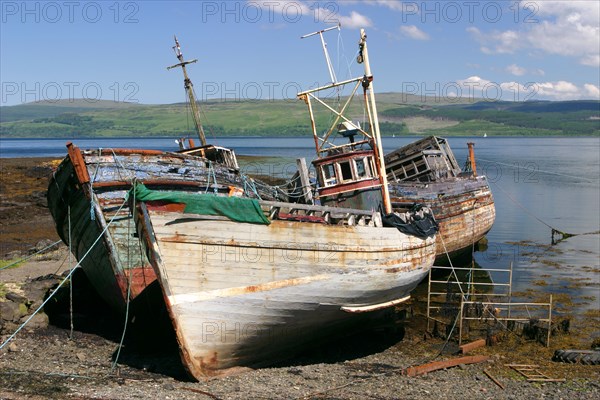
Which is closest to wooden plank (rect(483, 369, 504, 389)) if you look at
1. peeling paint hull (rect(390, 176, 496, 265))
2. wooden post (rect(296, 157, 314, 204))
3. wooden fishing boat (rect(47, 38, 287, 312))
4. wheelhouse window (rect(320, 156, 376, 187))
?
wheelhouse window (rect(320, 156, 376, 187))

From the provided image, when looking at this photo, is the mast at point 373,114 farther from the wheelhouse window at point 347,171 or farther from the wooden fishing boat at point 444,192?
the wooden fishing boat at point 444,192

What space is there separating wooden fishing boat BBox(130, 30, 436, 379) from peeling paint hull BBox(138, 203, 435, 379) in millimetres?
20

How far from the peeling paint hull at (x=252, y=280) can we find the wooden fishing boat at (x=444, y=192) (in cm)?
1116

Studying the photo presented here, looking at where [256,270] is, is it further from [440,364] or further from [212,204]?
[440,364]

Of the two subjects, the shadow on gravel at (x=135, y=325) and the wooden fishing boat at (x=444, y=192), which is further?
the wooden fishing boat at (x=444, y=192)

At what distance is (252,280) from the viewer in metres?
14.1

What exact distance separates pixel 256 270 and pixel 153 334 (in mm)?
4448

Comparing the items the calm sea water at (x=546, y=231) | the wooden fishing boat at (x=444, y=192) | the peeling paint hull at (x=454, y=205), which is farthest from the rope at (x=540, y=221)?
the peeling paint hull at (x=454, y=205)

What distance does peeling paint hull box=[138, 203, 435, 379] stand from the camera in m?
13.6

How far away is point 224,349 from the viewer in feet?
46.6

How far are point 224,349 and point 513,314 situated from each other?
10375 mm

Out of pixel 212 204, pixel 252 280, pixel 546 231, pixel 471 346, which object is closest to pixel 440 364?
pixel 471 346

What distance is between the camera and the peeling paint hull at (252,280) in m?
13.6

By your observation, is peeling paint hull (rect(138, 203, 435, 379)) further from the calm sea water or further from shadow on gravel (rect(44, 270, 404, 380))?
the calm sea water
